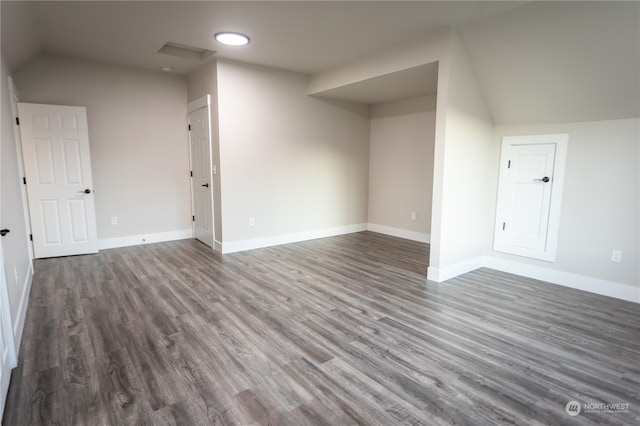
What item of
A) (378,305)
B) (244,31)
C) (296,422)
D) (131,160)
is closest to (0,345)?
(296,422)

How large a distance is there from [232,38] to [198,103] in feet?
5.17

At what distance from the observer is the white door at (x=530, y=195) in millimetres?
3609

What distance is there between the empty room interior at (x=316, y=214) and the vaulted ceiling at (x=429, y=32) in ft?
0.08

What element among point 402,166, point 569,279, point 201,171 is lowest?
point 569,279

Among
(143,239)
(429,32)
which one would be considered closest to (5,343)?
(143,239)

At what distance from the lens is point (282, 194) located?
17.1 feet

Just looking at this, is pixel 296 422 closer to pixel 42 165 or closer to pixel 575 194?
pixel 575 194

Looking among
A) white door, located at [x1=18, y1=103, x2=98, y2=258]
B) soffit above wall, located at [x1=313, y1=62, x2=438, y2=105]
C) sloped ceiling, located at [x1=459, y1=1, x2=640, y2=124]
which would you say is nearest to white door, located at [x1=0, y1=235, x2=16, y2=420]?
white door, located at [x1=18, y1=103, x2=98, y2=258]

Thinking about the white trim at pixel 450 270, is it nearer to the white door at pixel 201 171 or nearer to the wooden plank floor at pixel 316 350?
the wooden plank floor at pixel 316 350

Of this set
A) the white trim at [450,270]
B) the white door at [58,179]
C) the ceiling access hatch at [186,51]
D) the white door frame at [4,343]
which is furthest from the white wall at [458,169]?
the white door at [58,179]

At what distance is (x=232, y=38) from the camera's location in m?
3.62

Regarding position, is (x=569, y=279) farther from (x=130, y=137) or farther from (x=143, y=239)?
(x=130, y=137)

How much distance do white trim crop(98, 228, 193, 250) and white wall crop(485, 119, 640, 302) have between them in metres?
5.05

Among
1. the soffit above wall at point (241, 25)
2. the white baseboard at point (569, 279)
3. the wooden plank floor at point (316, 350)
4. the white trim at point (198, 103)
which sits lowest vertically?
the wooden plank floor at point (316, 350)
